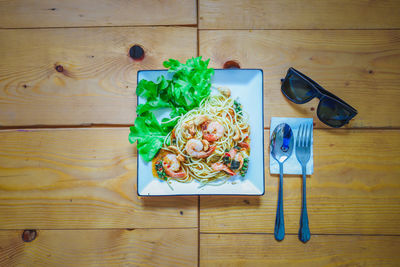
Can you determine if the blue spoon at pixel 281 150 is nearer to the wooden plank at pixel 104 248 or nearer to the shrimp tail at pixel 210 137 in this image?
the shrimp tail at pixel 210 137

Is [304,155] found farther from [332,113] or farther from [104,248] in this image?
[104,248]

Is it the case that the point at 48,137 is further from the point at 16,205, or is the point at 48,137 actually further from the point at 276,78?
the point at 276,78

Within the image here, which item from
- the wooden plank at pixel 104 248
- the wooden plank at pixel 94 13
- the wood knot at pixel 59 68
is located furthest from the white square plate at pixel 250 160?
the wood knot at pixel 59 68

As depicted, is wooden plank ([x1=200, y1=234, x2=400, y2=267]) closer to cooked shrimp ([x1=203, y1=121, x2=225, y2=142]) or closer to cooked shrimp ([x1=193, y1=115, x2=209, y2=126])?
cooked shrimp ([x1=203, y1=121, x2=225, y2=142])

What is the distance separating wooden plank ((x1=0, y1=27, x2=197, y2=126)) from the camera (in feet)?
5.21

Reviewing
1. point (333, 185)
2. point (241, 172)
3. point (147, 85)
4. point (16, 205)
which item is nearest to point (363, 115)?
point (333, 185)

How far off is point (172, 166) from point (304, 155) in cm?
80

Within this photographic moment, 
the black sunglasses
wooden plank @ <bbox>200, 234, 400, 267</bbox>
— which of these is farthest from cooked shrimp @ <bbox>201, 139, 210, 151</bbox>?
wooden plank @ <bbox>200, 234, 400, 267</bbox>

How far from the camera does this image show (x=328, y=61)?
158cm

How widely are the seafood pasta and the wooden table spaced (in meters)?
0.21

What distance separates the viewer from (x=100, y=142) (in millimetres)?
1572

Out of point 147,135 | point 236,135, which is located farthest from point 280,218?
point 147,135

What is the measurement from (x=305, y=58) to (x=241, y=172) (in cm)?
85

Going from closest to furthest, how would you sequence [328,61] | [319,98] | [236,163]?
[236,163] < [319,98] < [328,61]
